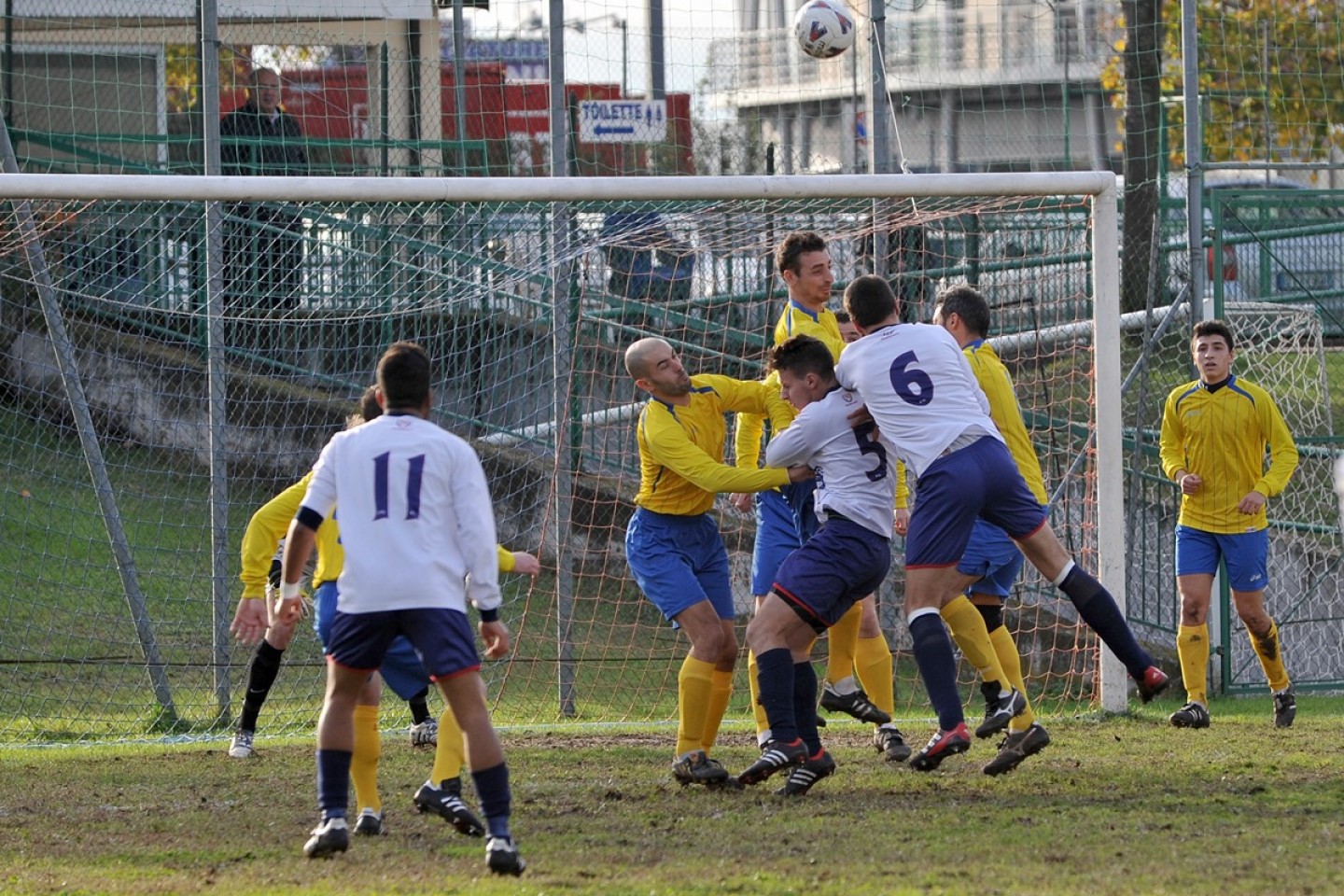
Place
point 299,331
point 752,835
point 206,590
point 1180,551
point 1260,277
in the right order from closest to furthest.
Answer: point 752,835 → point 1180,551 → point 206,590 → point 299,331 → point 1260,277

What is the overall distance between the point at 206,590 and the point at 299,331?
2.62 meters

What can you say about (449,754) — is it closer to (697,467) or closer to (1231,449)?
(697,467)

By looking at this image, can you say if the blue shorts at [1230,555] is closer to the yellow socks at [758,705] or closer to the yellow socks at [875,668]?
the yellow socks at [875,668]

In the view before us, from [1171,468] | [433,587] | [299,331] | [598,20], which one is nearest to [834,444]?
[433,587]

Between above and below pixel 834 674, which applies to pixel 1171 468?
above

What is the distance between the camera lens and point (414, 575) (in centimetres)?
516

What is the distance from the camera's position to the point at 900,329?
6648mm

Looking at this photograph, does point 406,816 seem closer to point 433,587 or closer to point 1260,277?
point 433,587

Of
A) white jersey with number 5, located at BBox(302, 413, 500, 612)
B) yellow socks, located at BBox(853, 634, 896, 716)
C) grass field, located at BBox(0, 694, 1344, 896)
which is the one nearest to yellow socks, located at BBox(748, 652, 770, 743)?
grass field, located at BBox(0, 694, 1344, 896)

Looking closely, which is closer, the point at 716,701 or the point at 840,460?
the point at 840,460

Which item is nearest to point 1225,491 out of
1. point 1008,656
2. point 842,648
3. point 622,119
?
point 1008,656

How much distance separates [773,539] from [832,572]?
92cm

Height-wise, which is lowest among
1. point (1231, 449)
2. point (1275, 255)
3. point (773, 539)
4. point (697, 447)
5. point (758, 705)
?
point (758, 705)

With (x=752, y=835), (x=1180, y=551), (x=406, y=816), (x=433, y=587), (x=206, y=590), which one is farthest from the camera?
(x=206, y=590)
